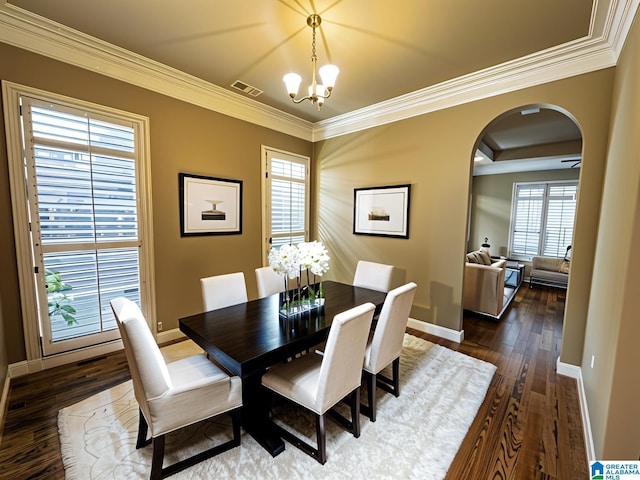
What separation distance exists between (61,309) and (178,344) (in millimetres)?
1112

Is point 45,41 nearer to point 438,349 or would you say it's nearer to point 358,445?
point 358,445

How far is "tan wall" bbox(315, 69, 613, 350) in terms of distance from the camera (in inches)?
94.2

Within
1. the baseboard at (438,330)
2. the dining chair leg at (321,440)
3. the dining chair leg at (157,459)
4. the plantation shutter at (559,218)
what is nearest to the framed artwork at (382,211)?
the baseboard at (438,330)

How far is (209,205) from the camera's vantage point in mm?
3350

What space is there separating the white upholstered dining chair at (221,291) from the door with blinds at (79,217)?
1.10 metres

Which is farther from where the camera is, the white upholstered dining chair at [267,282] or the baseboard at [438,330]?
the baseboard at [438,330]

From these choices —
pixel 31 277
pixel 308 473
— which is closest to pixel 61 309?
pixel 31 277

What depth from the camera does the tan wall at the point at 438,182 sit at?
2.39m

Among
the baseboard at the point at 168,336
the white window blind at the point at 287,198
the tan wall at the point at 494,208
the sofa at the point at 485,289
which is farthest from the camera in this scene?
the tan wall at the point at 494,208

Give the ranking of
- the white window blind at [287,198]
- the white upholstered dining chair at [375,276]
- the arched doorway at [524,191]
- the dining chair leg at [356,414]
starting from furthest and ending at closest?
1. the arched doorway at [524,191]
2. the white window blind at [287,198]
3. the white upholstered dining chair at [375,276]
4. the dining chair leg at [356,414]

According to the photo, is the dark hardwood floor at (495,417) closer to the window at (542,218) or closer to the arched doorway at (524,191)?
the arched doorway at (524,191)

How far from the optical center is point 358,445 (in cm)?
172

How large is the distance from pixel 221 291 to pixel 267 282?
53cm

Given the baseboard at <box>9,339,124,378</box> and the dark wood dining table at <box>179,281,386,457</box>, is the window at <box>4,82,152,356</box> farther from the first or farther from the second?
the dark wood dining table at <box>179,281,386,457</box>
